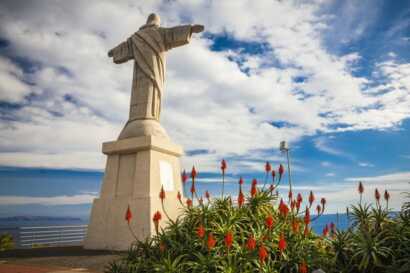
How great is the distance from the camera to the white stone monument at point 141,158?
30.8ft

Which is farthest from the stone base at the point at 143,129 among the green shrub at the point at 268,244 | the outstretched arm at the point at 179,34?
the green shrub at the point at 268,244

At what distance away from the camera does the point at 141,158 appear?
1002 centimetres

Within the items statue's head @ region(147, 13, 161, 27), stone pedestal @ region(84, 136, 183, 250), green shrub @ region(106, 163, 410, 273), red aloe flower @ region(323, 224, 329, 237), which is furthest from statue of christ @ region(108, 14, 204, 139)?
red aloe flower @ region(323, 224, 329, 237)

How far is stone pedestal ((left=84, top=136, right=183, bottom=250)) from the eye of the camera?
9.17 m

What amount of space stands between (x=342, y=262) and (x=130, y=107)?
8.77m

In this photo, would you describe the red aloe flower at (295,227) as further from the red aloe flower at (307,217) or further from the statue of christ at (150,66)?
the statue of christ at (150,66)

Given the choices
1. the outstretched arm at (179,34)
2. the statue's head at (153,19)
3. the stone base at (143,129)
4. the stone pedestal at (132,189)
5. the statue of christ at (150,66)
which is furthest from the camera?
the statue's head at (153,19)

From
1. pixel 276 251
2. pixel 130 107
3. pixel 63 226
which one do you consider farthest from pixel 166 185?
pixel 276 251

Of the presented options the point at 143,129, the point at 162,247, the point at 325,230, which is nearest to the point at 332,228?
the point at 325,230

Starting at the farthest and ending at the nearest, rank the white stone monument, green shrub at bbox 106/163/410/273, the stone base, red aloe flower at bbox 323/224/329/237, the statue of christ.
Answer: the statue of christ
the stone base
the white stone monument
red aloe flower at bbox 323/224/329/237
green shrub at bbox 106/163/410/273

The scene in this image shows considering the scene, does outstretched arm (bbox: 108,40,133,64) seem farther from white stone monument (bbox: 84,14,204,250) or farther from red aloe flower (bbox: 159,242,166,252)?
red aloe flower (bbox: 159,242,166,252)

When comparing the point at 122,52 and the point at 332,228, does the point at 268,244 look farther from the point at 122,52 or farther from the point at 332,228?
the point at 122,52

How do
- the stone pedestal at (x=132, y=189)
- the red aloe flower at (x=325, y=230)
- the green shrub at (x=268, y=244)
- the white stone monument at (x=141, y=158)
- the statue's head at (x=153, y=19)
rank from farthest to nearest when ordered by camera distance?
the statue's head at (x=153, y=19), the white stone monument at (x=141, y=158), the stone pedestal at (x=132, y=189), the red aloe flower at (x=325, y=230), the green shrub at (x=268, y=244)

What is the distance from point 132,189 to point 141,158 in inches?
39.6
